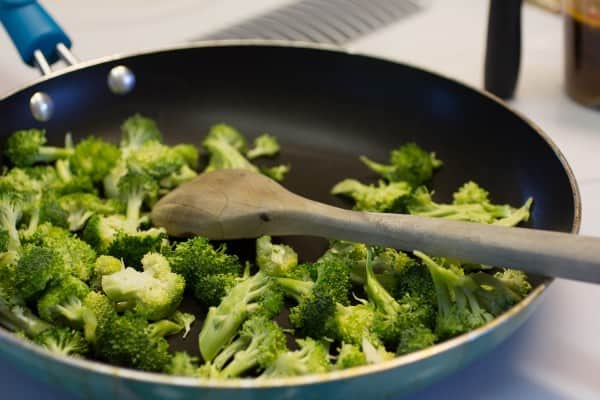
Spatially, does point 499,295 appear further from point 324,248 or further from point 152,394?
point 152,394

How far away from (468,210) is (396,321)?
12.3 inches

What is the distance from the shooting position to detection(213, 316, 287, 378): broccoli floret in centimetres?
102

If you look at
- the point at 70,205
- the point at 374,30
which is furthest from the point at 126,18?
the point at 70,205

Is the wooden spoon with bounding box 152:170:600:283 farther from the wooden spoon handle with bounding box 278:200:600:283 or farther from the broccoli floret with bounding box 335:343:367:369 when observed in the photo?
the broccoli floret with bounding box 335:343:367:369

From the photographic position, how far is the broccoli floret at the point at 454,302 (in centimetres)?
105

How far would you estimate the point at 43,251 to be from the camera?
3.74ft

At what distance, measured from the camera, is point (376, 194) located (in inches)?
53.9

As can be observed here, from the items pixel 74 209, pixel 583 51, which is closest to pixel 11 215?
pixel 74 209

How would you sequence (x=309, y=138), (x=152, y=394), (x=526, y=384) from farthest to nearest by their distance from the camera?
(x=309, y=138) → (x=526, y=384) → (x=152, y=394)

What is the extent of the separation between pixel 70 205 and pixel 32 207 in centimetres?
6

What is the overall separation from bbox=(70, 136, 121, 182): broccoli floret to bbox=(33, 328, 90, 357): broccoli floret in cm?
42

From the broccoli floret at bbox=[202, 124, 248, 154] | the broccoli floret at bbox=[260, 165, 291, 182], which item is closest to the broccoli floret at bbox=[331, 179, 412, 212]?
the broccoli floret at bbox=[260, 165, 291, 182]

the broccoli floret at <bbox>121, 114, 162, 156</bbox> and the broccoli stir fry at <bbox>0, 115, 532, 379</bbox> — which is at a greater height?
the broccoli floret at <bbox>121, 114, 162, 156</bbox>

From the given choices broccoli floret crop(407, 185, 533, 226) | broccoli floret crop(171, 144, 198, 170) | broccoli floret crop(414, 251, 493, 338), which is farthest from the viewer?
broccoli floret crop(171, 144, 198, 170)
